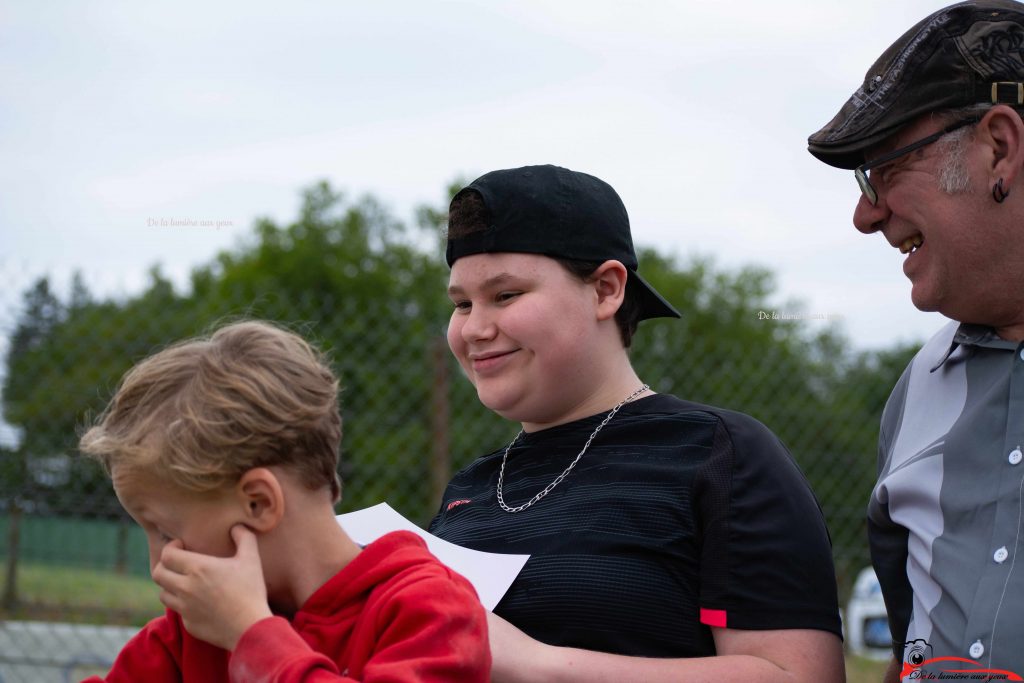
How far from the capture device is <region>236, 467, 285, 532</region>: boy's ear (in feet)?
5.04

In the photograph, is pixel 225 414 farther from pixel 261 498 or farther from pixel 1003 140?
pixel 1003 140

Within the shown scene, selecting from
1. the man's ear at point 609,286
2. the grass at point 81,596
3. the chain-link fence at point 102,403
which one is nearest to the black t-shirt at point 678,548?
the man's ear at point 609,286

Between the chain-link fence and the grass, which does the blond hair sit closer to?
the chain-link fence

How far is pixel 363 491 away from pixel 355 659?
13.7 feet

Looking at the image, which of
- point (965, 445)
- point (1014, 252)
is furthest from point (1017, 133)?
point (965, 445)

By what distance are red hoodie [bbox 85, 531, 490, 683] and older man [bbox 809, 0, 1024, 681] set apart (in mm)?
844

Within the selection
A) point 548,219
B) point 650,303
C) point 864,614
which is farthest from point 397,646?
point 864,614

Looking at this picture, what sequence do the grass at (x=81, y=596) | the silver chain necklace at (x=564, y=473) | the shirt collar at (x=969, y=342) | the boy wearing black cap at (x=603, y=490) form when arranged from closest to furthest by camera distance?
the boy wearing black cap at (x=603, y=490) → the shirt collar at (x=969, y=342) → the silver chain necklace at (x=564, y=473) → the grass at (x=81, y=596)

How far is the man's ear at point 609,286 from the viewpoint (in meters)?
2.21

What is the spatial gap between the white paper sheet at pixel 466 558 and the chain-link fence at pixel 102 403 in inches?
86.2

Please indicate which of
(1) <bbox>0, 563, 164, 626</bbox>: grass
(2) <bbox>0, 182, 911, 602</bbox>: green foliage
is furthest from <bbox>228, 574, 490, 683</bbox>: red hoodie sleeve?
(1) <bbox>0, 563, 164, 626</bbox>: grass

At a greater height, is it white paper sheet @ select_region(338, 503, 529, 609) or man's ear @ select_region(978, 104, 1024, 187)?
man's ear @ select_region(978, 104, 1024, 187)

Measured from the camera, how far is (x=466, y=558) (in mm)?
2002

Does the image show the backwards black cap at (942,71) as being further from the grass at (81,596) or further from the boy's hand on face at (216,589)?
the grass at (81,596)
